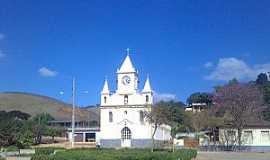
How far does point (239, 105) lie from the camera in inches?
2408

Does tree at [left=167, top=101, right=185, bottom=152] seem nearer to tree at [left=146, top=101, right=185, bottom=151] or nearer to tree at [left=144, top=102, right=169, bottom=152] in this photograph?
tree at [left=146, top=101, right=185, bottom=151]

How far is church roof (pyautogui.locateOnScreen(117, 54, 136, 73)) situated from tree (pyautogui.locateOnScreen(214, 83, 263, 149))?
80.6 ft

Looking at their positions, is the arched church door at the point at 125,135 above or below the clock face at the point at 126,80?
below

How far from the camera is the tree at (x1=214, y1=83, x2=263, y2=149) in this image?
6072cm

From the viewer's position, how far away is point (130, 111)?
268 ft

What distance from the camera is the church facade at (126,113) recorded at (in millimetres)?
80438

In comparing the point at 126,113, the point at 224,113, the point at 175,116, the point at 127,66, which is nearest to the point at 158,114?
the point at 175,116

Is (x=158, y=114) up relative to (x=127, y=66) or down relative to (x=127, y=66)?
down

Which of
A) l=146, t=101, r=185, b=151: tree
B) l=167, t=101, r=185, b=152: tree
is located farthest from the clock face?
l=167, t=101, r=185, b=152: tree

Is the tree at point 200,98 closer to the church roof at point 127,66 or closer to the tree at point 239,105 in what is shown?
the church roof at point 127,66

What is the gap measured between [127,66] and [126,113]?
8816 millimetres

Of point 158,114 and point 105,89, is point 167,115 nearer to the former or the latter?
point 158,114

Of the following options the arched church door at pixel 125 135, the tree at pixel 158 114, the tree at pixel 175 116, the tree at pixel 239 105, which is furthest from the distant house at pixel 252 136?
the arched church door at pixel 125 135

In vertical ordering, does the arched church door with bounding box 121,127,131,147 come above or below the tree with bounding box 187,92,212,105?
below
